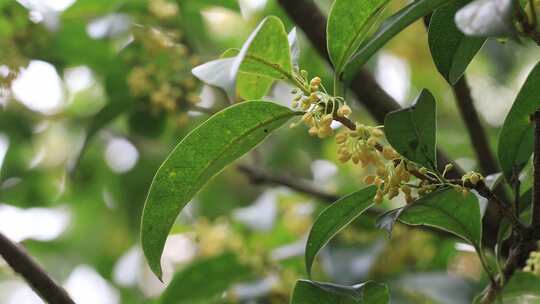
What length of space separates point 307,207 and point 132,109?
0.41 meters

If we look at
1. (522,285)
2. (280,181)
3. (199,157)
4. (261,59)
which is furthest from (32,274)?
(280,181)

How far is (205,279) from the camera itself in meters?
1.30

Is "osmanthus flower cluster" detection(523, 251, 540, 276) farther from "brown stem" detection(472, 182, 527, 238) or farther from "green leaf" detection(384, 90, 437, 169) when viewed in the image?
"green leaf" detection(384, 90, 437, 169)

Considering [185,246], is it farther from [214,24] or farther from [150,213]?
[150,213]

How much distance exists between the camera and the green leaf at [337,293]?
736 mm

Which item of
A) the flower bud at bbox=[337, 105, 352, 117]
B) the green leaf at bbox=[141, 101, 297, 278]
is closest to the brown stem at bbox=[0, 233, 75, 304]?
the green leaf at bbox=[141, 101, 297, 278]

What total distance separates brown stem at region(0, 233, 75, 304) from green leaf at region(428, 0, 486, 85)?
0.45 metres

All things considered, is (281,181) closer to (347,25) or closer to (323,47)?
(323,47)

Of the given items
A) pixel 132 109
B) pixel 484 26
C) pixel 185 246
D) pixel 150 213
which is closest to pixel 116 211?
pixel 185 246

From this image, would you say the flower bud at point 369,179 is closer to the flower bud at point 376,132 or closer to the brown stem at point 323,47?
the flower bud at point 376,132

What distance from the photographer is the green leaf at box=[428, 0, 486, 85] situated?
73 centimetres

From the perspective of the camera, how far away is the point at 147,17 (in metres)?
1.40

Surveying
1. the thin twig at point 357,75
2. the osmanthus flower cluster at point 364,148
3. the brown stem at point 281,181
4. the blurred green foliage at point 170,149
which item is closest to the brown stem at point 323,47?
the thin twig at point 357,75

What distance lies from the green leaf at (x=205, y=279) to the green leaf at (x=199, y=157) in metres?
0.47
